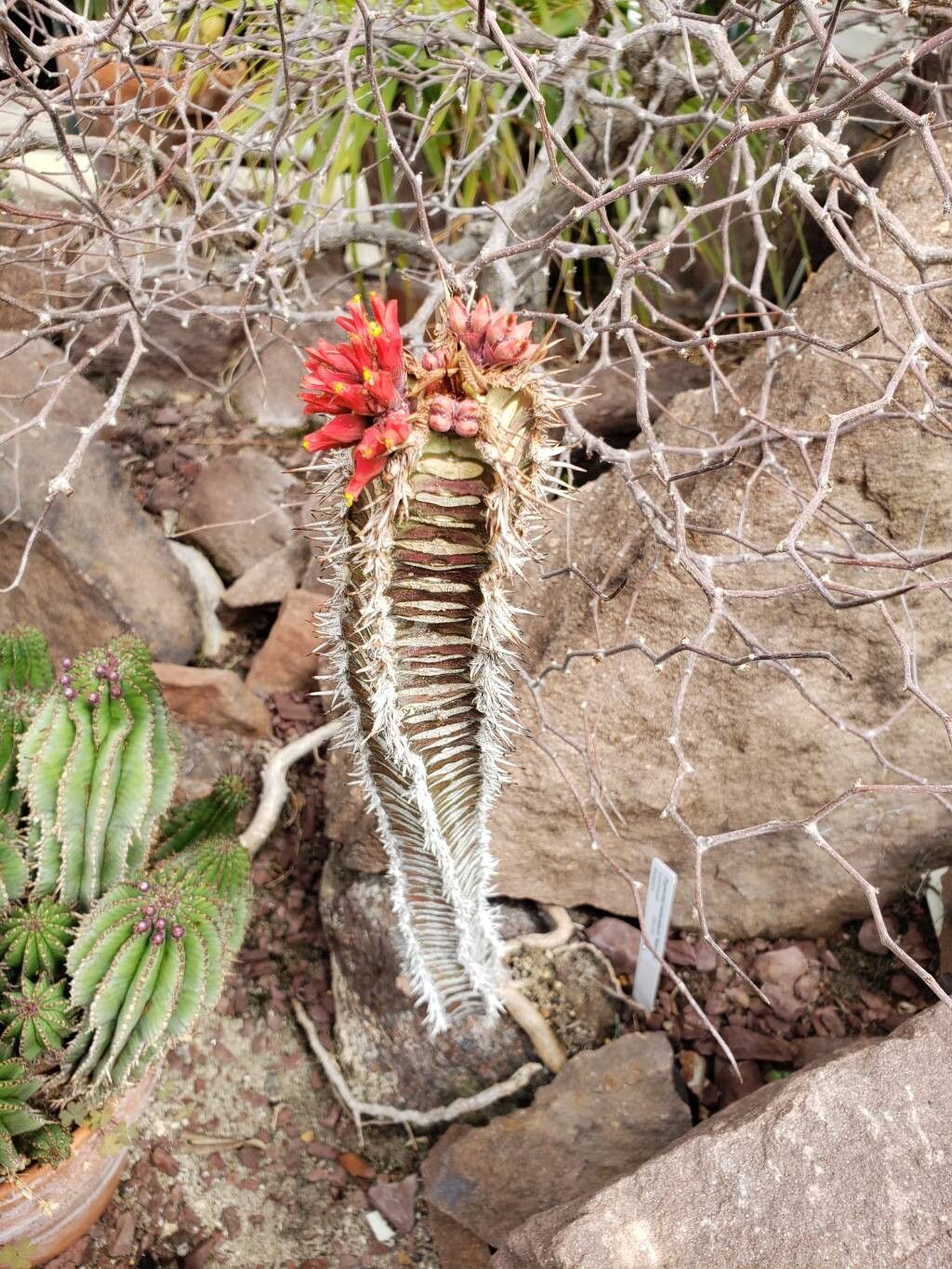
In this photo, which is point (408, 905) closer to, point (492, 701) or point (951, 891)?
point (492, 701)

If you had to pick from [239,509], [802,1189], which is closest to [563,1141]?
[802,1189]

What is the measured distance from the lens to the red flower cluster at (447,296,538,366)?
0.94 meters

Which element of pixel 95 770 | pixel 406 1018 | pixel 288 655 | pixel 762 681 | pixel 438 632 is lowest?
pixel 406 1018

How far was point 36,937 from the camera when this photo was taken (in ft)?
4.68

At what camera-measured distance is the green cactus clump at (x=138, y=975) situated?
4.52ft

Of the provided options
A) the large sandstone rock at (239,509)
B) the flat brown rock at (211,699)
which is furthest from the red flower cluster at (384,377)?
the large sandstone rock at (239,509)

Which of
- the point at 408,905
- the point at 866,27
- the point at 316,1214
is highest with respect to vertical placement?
the point at 866,27

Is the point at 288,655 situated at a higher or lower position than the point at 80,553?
lower

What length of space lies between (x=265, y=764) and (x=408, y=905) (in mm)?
722

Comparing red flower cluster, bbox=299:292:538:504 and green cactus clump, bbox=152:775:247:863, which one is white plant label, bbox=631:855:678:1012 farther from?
red flower cluster, bbox=299:292:538:504

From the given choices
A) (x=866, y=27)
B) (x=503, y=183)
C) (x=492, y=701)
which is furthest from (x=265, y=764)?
(x=866, y=27)

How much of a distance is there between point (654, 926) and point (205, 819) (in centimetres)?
76

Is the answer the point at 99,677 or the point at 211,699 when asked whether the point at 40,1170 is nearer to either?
the point at 99,677

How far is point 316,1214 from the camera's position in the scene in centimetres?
168
